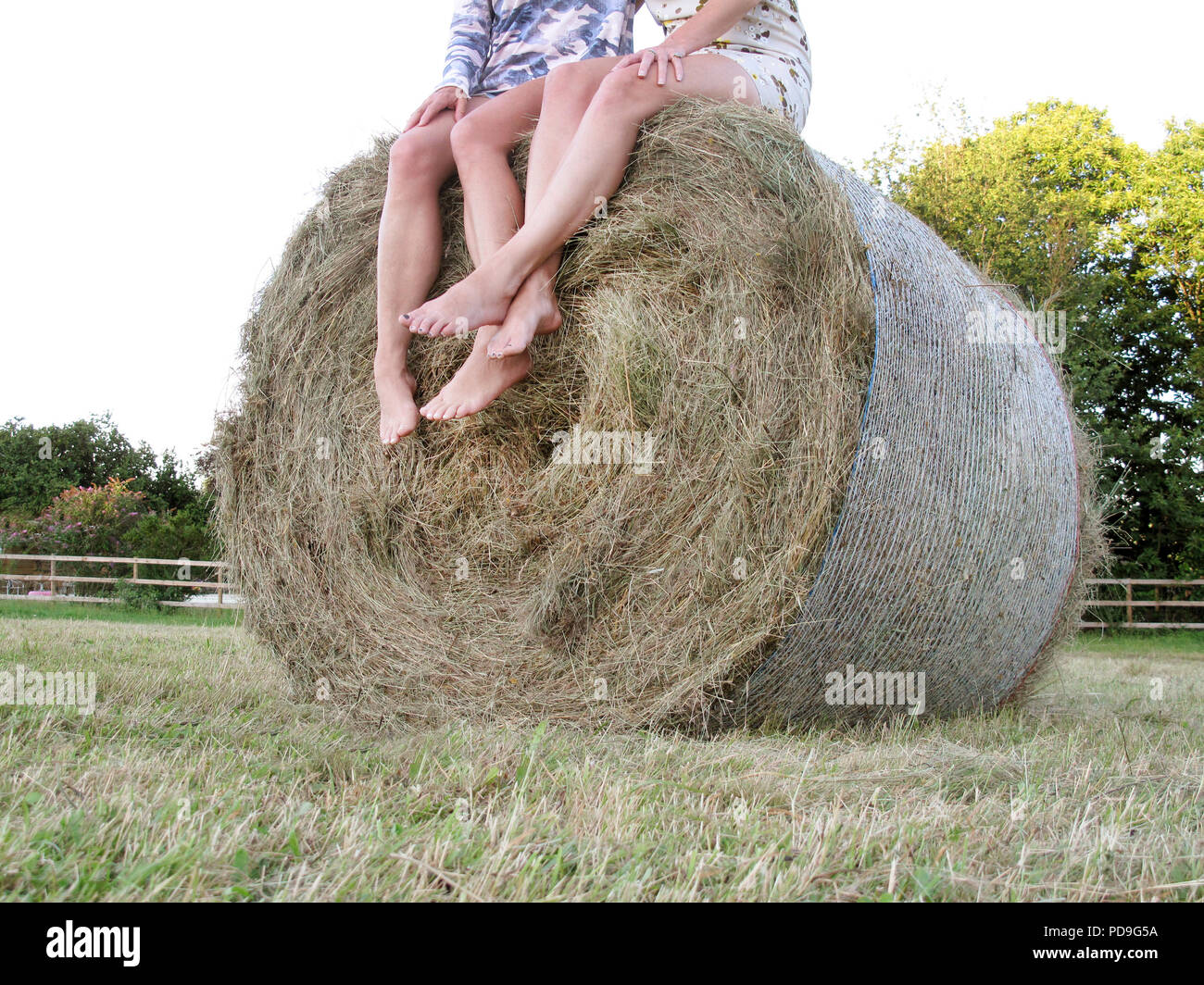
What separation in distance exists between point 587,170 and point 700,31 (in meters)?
0.53

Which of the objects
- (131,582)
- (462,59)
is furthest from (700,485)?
(131,582)

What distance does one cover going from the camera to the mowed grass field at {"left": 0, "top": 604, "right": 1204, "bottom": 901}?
123 centimetres

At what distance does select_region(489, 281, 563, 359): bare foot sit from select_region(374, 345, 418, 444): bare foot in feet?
1.38

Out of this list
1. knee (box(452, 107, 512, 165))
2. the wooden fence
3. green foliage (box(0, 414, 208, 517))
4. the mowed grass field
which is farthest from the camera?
green foliage (box(0, 414, 208, 517))

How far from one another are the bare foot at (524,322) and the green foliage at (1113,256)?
8162 millimetres

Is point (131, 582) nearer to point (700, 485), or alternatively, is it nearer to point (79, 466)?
point (79, 466)

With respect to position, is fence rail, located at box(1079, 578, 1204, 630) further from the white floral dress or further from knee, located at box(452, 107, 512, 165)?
knee, located at box(452, 107, 512, 165)

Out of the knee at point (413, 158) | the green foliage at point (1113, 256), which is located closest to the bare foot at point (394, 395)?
the knee at point (413, 158)

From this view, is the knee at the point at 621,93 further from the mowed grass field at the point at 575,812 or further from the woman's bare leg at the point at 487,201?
the mowed grass field at the point at 575,812

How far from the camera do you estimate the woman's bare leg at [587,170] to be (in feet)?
8.55

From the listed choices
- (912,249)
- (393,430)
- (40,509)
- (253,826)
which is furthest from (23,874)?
Result: (40,509)

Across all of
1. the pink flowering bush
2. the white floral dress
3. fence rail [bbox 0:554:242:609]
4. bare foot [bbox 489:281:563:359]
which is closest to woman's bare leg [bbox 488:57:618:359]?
bare foot [bbox 489:281:563:359]

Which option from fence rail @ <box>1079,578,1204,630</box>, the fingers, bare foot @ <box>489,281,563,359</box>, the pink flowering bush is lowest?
fence rail @ <box>1079,578,1204,630</box>

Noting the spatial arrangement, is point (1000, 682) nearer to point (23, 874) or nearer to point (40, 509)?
point (23, 874)
